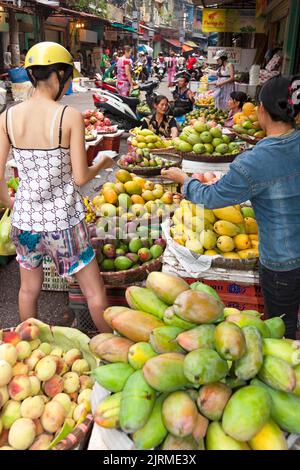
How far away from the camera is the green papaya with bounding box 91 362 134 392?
1.42 meters

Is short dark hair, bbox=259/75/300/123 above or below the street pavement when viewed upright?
above

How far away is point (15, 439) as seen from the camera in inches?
67.5

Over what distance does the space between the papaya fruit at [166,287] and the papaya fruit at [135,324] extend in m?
0.09

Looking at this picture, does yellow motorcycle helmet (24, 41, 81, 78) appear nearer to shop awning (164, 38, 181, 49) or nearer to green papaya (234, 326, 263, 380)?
green papaya (234, 326, 263, 380)

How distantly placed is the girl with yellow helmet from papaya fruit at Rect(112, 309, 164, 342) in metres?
1.07

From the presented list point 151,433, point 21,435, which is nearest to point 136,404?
point 151,433

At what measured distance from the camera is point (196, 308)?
141 centimetres

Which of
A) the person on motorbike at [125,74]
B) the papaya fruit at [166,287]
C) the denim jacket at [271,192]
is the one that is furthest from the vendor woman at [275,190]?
the person on motorbike at [125,74]

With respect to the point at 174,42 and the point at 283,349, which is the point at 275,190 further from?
the point at 174,42

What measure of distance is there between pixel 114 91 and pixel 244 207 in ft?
33.6

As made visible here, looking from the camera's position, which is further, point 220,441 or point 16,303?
point 16,303

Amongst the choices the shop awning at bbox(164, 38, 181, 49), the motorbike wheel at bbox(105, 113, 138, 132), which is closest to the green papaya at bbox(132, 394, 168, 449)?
the motorbike wheel at bbox(105, 113, 138, 132)

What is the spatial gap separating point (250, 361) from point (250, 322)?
22 centimetres

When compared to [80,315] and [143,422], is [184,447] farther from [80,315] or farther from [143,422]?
[80,315]
